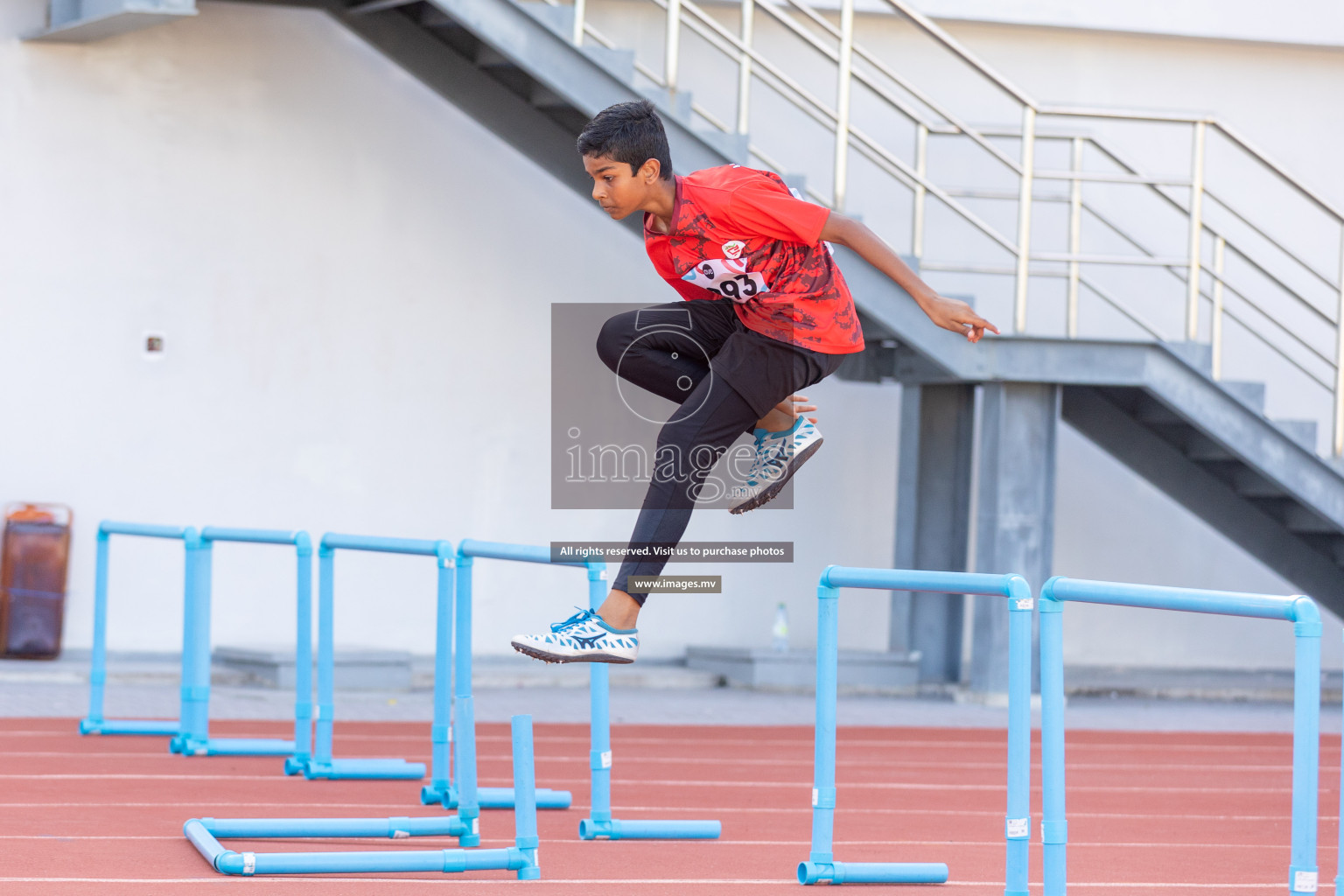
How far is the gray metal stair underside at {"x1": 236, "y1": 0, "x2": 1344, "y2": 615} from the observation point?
1031 centimetres

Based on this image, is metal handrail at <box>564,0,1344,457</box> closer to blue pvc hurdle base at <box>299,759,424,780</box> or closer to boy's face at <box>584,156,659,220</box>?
blue pvc hurdle base at <box>299,759,424,780</box>

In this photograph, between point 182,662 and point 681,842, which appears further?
point 182,662

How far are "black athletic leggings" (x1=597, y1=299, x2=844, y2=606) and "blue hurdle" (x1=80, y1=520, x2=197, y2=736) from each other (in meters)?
4.15

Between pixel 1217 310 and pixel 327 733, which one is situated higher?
pixel 1217 310

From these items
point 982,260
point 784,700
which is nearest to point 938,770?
point 784,700

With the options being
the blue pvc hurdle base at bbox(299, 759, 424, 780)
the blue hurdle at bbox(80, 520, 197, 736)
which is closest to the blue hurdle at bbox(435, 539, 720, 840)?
the blue pvc hurdle base at bbox(299, 759, 424, 780)

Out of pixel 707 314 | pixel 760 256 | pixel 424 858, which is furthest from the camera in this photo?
pixel 424 858

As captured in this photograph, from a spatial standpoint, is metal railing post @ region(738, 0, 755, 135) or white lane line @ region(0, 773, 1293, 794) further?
metal railing post @ region(738, 0, 755, 135)

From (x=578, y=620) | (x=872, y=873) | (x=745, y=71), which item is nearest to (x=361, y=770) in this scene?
(x=872, y=873)

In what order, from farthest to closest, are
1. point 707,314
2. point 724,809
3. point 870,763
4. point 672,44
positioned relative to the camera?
point 672,44 → point 870,763 → point 724,809 → point 707,314

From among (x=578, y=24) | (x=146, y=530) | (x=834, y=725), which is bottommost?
(x=834, y=725)

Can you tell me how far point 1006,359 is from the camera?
11.2 metres

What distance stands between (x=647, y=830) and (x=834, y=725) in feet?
4.01

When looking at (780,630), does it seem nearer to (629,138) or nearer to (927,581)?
(927,581)
